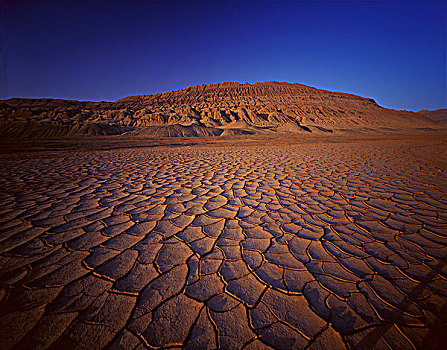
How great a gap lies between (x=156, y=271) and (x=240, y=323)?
0.68 m

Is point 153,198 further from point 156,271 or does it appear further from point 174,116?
point 174,116

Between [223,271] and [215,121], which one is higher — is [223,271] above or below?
below

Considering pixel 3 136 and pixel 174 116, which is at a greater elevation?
pixel 174 116

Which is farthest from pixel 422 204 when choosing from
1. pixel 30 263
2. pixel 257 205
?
pixel 30 263

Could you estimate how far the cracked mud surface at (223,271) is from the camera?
2.97 feet

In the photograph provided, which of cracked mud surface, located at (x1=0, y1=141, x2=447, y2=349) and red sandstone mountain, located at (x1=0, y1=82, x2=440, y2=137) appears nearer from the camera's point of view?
cracked mud surface, located at (x1=0, y1=141, x2=447, y2=349)

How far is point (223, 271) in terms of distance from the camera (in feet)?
4.26

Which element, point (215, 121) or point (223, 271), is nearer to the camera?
point (223, 271)

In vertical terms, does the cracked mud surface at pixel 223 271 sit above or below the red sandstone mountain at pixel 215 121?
below

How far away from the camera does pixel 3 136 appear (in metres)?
16.6

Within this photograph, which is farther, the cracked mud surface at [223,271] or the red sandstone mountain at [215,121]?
the red sandstone mountain at [215,121]

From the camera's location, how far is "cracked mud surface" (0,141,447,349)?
0.90 metres

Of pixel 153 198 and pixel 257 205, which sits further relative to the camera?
pixel 153 198

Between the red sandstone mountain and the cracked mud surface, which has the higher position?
the red sandstone mountain
